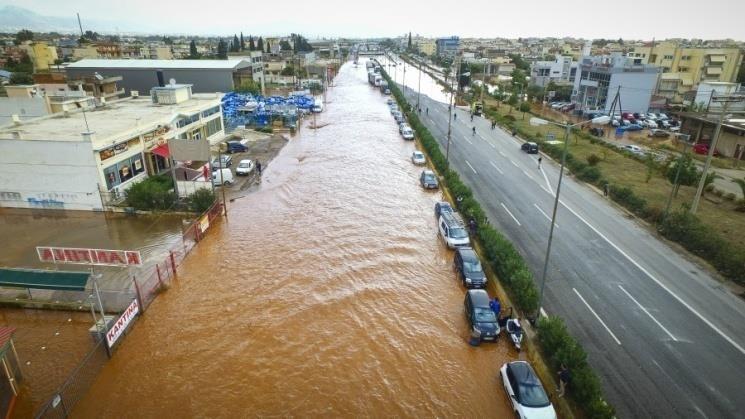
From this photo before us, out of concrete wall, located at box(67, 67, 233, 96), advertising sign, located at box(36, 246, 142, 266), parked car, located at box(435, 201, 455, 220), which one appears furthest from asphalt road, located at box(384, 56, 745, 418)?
concrete wall, located at box(67, 67, 233, 96)

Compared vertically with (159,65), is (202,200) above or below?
below

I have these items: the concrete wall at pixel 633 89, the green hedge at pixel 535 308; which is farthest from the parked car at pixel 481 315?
the concrete wall at pixel 633 89

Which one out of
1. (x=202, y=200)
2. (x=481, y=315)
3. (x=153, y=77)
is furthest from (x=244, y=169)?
(x=153, y=77)

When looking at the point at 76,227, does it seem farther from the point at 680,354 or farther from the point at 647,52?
the point at 647,52

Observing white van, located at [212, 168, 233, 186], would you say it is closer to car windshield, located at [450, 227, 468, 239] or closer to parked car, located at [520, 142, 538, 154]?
car windshield, located at [450, 227, 468, 239]

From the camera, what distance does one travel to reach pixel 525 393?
43.5ft

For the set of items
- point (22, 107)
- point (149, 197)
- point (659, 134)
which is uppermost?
point (22, 107)

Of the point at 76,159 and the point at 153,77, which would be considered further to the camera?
the point at 153,77

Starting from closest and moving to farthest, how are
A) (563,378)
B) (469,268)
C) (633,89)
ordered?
(563,378) < (469,268) < (633,89)

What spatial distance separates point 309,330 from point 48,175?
22800 mm

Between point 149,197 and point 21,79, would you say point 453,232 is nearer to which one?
point 149,197

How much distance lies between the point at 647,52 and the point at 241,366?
4500 inches

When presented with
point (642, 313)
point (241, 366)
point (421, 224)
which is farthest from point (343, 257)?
point (642, 313)

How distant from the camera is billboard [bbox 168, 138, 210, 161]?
92.3 ft
